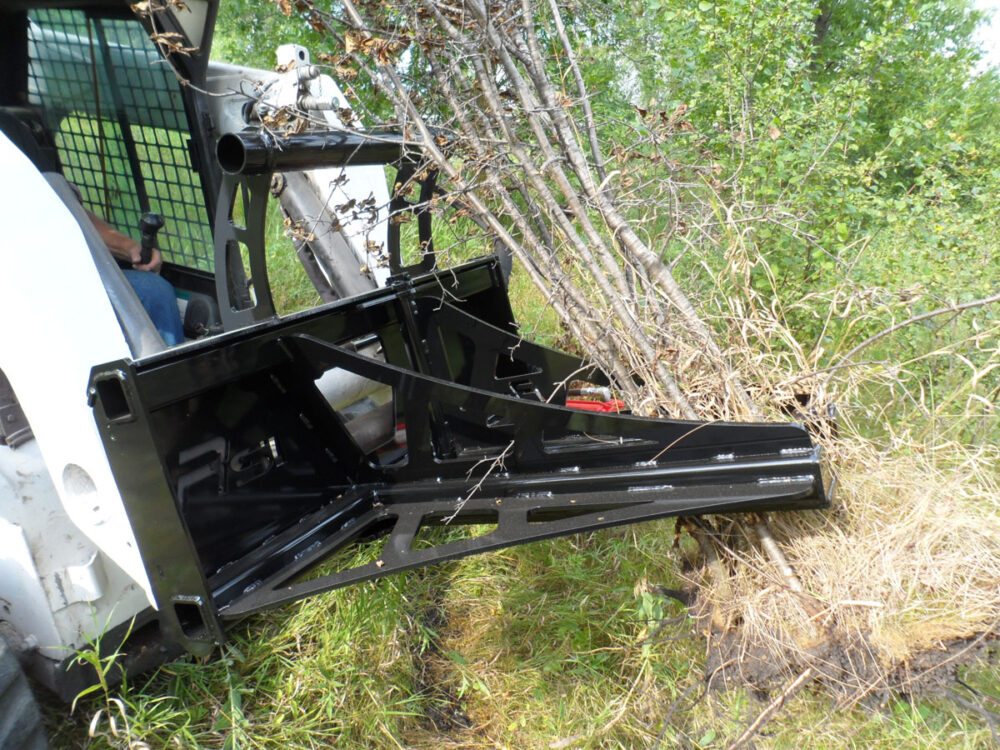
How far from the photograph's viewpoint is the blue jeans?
288cm

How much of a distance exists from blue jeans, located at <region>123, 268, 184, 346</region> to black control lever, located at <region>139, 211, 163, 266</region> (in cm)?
33

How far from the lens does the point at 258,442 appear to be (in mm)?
2303

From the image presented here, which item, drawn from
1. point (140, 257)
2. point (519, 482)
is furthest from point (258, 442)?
point (140, 257)

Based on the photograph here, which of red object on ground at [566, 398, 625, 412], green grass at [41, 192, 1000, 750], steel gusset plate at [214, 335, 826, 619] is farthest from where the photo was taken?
red object on ground at [566, 398, 625, 412]

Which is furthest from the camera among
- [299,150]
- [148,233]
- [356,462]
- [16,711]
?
[148,233]

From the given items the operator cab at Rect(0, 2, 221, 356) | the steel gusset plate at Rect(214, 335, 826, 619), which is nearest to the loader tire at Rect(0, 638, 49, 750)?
the steel gusset plate at Rect(214, 335, 826, 619)

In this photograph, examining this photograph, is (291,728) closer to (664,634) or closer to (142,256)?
(664,634)

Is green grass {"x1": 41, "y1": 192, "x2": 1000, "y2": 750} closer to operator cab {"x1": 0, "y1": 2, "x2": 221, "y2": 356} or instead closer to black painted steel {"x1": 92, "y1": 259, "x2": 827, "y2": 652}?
black painted steel {"x1": 92, "y1": 259, "x2": 827, "y2": 652}

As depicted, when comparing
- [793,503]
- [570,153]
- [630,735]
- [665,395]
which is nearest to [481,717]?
[630,735]

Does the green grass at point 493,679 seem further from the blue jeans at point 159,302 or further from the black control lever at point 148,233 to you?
the black control lever at point 148,233

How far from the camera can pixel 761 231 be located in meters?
3.74

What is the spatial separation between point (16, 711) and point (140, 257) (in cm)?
186

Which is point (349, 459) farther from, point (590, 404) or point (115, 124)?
point (115, 124)

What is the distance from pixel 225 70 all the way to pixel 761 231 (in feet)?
7.91
